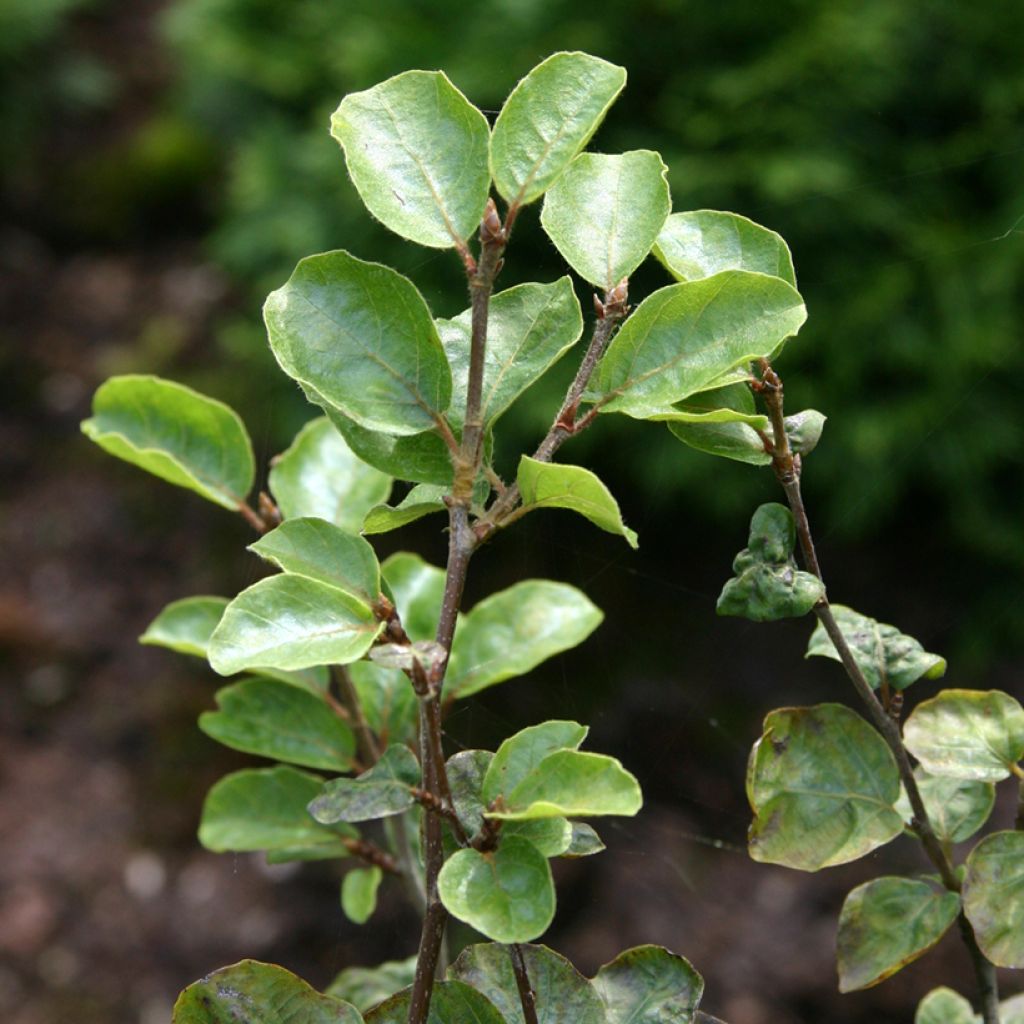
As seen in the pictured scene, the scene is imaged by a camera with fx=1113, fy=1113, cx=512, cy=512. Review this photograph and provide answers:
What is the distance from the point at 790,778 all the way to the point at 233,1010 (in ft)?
1.04

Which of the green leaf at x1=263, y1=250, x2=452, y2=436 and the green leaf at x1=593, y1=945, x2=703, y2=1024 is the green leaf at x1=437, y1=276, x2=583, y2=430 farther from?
the green leaf at x1=593, y1=945, x2=703, y2=1024

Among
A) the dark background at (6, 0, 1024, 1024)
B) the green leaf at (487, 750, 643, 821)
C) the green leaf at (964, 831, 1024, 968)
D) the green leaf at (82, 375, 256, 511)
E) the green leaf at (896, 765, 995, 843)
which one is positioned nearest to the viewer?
the green leaf at (487, 750, 643, 821)

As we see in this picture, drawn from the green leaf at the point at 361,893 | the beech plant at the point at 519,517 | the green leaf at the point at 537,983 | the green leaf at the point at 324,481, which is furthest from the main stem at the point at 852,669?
the green leaf at the point at 361,893

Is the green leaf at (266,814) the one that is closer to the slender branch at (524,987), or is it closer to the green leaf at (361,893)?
the green leaf at (361,893)

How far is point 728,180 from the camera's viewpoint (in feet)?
8.27

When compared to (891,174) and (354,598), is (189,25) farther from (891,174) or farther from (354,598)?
(354,598)

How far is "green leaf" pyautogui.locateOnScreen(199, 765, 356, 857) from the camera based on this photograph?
2.96 feet

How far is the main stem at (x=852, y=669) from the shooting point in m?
0.56

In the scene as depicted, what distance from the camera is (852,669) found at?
0.58m

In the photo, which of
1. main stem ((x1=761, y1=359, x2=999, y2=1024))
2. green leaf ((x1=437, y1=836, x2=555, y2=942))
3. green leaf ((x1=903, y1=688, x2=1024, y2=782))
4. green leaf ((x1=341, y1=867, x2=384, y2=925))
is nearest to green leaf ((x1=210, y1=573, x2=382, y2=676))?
green leaf ((x1=437, y1=836, x2=555, y2=942))

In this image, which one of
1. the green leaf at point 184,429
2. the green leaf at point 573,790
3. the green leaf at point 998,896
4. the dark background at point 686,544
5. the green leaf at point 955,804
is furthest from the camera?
the dark background at point 686,544

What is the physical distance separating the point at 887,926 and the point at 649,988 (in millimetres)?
158

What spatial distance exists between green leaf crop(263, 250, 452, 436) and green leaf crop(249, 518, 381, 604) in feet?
0.20

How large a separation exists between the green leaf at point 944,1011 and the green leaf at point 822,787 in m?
0.24
